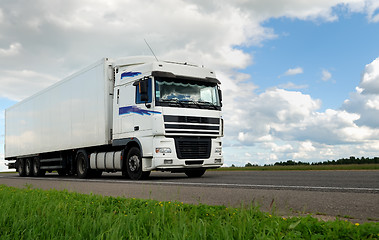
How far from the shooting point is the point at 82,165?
16594 mm

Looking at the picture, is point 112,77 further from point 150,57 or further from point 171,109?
point 171,109

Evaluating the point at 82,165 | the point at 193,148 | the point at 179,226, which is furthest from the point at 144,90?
the point at 179,226

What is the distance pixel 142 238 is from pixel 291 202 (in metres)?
3.20

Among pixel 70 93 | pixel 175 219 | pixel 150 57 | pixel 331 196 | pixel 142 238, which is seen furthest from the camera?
pixel 70 93

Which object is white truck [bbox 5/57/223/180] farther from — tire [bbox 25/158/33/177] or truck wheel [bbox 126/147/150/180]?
tire [bbox 25/158/33/177]

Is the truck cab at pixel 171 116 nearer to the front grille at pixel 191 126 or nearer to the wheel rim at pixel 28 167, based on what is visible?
the front grille at pixel 191 126

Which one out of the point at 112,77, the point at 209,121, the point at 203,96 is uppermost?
the point at 112,77

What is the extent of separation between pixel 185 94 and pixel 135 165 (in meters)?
2.84

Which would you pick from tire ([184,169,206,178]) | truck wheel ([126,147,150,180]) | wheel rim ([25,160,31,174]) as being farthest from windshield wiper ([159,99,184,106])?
wheel rim ([25,160,31,174])

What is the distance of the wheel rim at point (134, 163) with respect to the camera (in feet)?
41.7

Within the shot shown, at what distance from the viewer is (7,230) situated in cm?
413

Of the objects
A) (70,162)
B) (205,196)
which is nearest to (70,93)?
(70,162)

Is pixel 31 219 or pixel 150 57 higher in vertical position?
pixel 150 57

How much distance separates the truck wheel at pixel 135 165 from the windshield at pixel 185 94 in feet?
6.58
